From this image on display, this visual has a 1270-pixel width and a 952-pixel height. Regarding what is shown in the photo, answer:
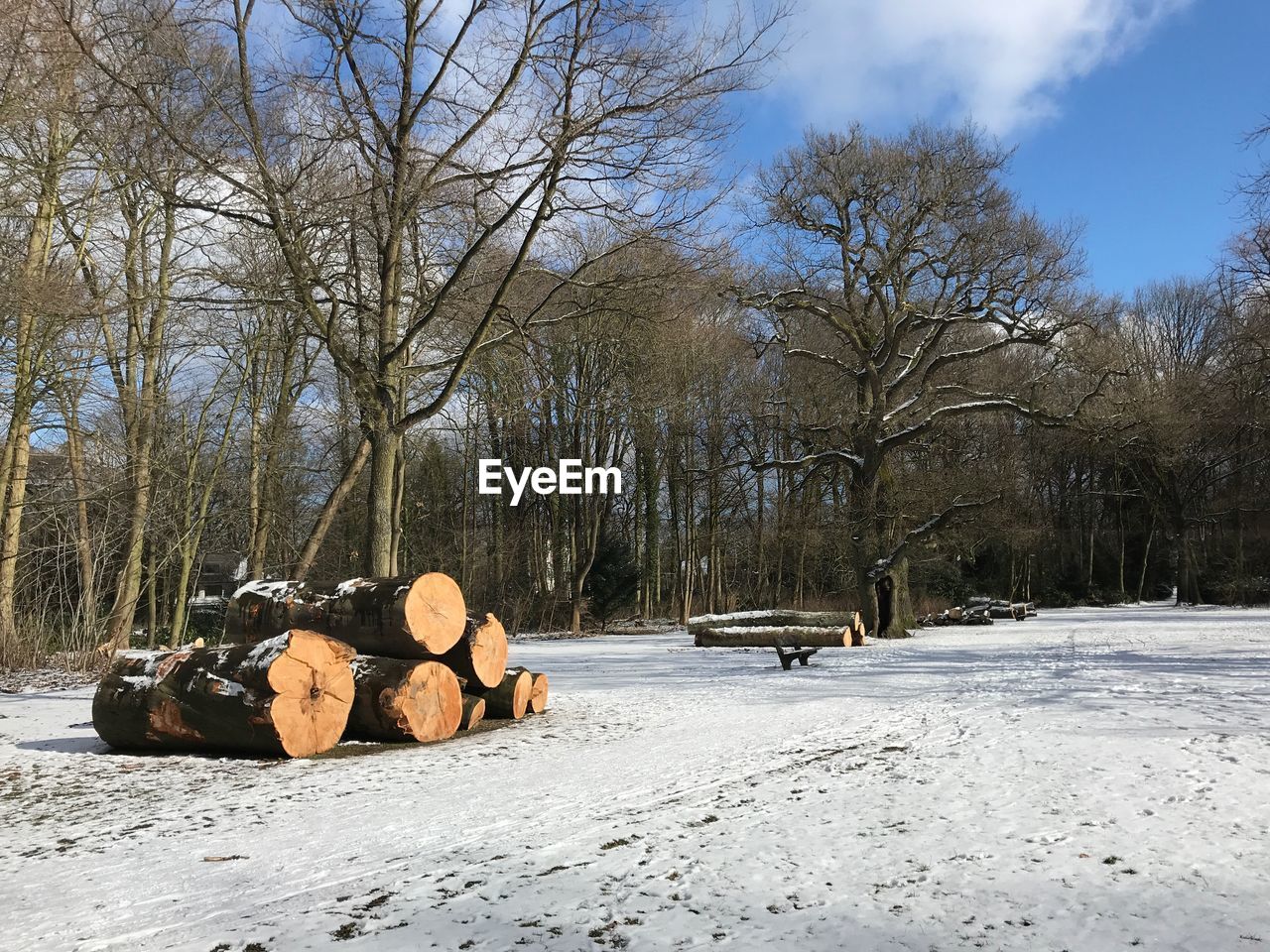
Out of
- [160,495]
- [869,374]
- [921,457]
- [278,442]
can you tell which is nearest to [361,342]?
[160,495]

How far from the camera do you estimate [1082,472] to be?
151 feet

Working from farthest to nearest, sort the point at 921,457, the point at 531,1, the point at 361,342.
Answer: the point at 921,457 → the point at 361,342 → the point at 531,1

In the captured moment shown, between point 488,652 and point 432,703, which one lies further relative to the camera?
point 488,652

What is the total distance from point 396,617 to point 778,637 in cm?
1330

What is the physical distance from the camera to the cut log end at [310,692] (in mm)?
7426

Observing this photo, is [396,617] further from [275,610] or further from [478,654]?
[275,610]

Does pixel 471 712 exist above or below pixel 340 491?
below

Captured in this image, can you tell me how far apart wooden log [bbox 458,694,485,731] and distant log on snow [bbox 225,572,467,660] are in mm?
649

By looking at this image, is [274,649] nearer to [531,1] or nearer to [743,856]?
[743,856]

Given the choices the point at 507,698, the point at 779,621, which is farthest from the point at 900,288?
the point at 507,698

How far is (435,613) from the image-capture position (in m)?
8.78

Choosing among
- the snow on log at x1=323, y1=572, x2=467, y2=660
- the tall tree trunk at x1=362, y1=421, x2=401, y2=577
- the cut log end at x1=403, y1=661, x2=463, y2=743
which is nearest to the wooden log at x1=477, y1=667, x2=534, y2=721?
the cut log end at x1=403, y1=661, x2=463, y2=743

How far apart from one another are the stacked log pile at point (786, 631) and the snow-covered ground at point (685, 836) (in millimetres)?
10529

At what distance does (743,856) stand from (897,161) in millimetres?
19774
